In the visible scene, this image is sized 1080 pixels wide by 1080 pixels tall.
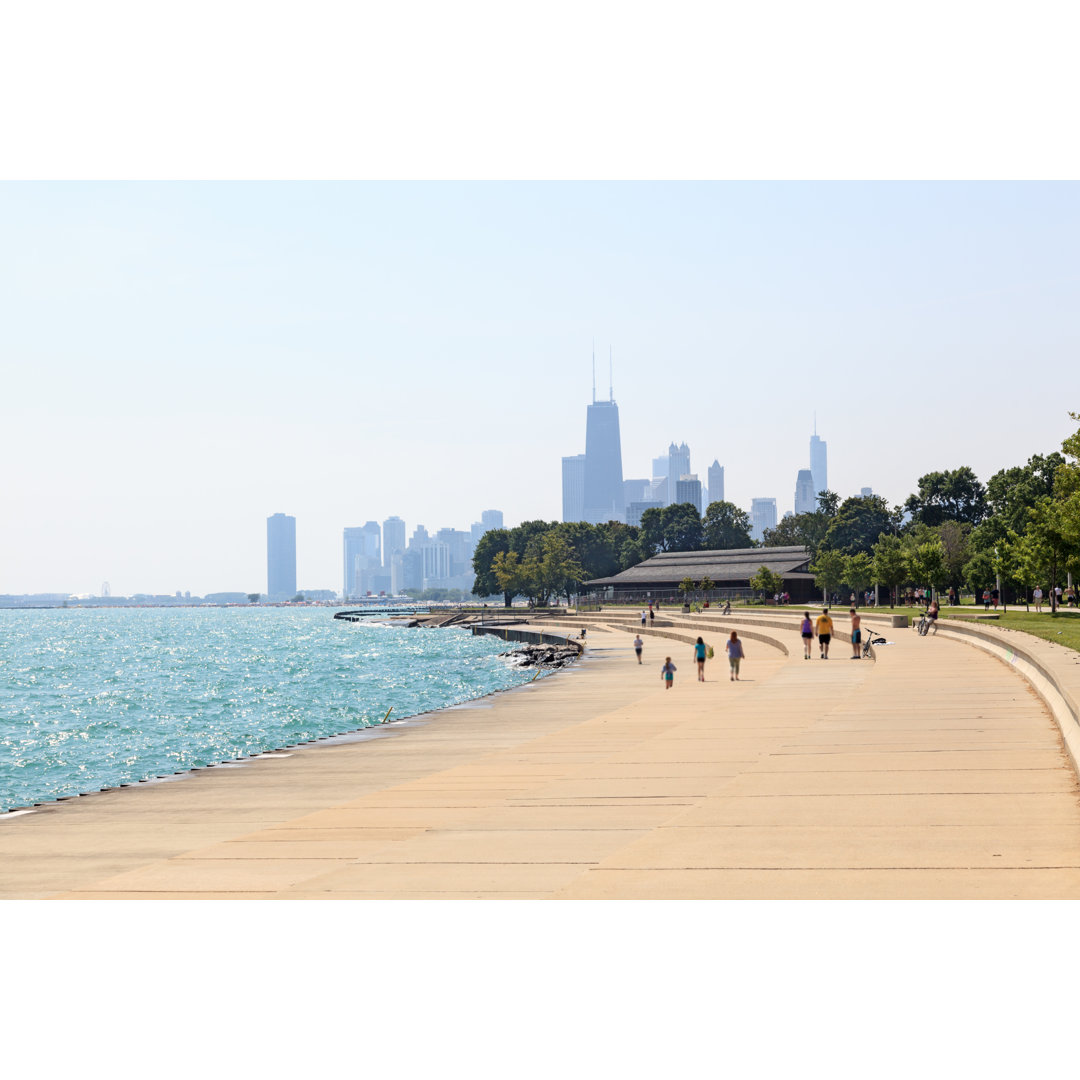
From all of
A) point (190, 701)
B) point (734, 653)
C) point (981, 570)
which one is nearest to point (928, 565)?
point (981, 570)

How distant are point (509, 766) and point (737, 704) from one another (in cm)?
916

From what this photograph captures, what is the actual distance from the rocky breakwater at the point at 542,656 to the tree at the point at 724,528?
337 feet

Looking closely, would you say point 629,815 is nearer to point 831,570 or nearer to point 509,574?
point 831,570

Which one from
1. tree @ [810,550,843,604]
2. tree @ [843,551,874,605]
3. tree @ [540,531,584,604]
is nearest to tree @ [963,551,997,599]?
tree @ [843,551,874,605]

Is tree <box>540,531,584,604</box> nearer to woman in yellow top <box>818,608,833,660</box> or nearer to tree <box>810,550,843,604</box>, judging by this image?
tree <box>810,550,843,604</box>

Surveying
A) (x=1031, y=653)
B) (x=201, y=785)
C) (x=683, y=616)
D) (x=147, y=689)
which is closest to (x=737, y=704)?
(x=1031, y=653)

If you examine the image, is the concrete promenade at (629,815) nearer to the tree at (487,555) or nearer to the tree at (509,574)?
the tree at (509,574)

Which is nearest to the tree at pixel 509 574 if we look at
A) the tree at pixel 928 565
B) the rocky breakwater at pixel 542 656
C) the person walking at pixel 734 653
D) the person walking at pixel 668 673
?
the rocky breakwater at pixel 542 656

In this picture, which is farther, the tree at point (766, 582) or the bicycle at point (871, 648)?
the tree at point (766, 582)

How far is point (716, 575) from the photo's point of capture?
12400cm

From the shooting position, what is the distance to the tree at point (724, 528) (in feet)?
596

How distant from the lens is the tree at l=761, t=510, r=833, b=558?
16062 centimetres

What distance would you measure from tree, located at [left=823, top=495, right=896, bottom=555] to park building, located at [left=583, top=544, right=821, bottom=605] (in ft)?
15.5

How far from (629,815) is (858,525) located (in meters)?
123
